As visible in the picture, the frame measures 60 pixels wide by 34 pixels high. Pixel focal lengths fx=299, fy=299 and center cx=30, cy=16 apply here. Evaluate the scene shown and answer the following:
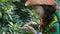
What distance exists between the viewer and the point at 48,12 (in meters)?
4.16

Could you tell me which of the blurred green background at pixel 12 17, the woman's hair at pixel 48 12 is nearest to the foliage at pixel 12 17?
the blurred green background at pixel 12 17

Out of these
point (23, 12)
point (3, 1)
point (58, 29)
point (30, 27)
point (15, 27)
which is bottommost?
point (58, 29)

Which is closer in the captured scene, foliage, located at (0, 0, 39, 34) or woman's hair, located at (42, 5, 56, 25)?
woman's hair, located at (42, 5, 56, 25)

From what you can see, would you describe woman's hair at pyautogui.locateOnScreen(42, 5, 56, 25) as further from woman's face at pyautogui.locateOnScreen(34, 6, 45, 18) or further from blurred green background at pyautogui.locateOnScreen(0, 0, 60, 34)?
blurred green background at pyautogui.locateOnScreen(0, 0, 60, 34)

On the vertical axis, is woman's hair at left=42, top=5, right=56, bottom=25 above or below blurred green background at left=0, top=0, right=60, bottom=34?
below

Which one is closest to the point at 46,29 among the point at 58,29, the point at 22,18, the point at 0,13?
the point at 58,29

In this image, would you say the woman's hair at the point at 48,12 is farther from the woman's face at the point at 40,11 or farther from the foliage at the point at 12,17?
the foliage at the point at 12,17

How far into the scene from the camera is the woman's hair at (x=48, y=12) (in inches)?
162

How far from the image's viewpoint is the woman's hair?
4121 mm

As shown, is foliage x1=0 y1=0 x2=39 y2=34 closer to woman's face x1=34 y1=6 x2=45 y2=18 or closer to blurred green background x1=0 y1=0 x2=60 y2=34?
blurred green background x1=0 y1=0 x2=60 y2=34

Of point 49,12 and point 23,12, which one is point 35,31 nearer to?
point 49,12

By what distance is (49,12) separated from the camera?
4188 millimetres

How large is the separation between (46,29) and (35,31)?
0.40 meters

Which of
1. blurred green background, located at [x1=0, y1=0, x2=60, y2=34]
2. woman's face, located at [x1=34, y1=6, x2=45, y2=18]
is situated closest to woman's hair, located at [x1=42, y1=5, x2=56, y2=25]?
woman's face, located at [x1=34, y1=6, x2=45, y2=18]
